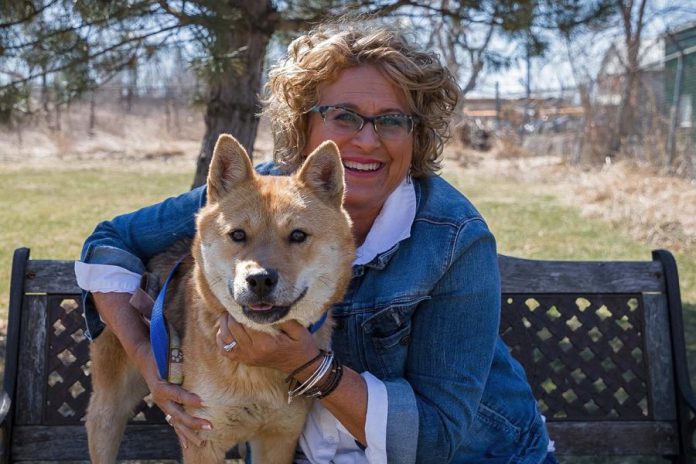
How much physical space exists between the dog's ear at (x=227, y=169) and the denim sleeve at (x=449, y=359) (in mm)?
763

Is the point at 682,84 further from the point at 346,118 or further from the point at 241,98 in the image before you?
the point at 346,118

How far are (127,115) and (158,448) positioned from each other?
28.7 metres

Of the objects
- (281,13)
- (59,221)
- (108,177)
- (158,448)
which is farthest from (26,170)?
(158,448)

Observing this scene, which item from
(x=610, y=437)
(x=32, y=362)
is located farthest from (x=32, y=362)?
(x=610, y=437)

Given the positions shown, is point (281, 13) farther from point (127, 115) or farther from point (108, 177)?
point (127, 115)

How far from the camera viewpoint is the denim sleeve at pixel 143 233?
9.48 feet

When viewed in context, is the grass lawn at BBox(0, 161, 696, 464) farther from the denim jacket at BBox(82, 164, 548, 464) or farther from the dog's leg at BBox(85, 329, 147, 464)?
the dog's leg at BBox(85, 329, 147, 464)

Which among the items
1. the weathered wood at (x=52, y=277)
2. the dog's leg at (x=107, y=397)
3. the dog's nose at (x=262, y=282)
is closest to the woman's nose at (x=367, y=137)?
the dog's nose at (x=262, y=282)

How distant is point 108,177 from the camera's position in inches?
749

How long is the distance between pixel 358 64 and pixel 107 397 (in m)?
1.67

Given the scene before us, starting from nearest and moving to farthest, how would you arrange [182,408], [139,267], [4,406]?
[182,408] → [139,267] → [4,406]

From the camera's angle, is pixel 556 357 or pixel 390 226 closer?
pixel 390 226

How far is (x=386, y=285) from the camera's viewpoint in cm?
250

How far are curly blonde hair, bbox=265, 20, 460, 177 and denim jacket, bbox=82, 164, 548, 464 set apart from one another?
0.26 m
